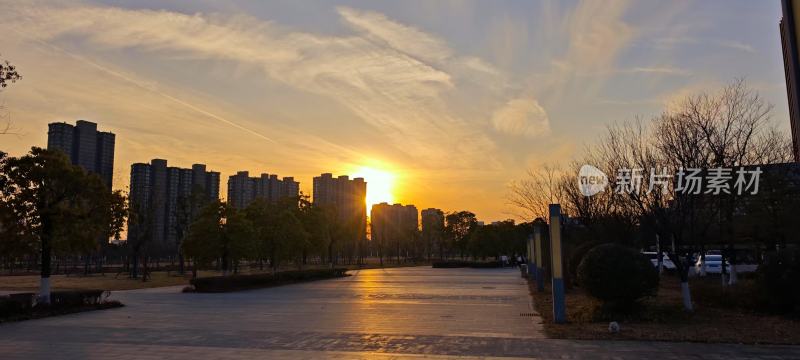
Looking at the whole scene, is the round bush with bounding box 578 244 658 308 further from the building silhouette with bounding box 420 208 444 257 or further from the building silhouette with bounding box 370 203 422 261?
the building silhouette with bounding box 420 208 444 257

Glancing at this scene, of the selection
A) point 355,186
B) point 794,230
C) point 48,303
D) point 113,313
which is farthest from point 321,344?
point 355,186

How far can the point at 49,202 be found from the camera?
50.2 feet

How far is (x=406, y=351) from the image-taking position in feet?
31.0

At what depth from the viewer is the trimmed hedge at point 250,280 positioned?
928 inches

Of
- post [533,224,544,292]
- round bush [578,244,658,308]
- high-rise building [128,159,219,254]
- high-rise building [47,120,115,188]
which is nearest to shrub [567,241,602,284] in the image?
post [533,224,544,292]

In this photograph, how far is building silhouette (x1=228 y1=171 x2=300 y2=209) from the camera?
247 ft

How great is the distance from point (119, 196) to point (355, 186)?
253 ft

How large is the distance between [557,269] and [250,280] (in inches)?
686

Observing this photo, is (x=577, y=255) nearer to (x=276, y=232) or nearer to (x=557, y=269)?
(x=557, y=269)

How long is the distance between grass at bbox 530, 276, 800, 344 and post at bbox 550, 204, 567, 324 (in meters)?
0.30

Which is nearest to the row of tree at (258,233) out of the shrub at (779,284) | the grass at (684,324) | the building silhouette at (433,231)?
the grass at (684,324)

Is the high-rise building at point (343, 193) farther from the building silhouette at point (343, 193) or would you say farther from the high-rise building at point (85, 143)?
the high-rise building at point (85, 143)

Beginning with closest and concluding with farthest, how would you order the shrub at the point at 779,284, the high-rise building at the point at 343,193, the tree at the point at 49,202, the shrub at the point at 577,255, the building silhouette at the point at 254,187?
1. the shrub at the point at 779,284
2. the tree at the point at 49,202
3. the shrub at the point at 577,255
4. the building silhouette at the point at 254,187
5. the high-rise building at the point at 343,193

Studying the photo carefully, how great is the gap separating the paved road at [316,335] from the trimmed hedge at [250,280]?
5.99 meters
